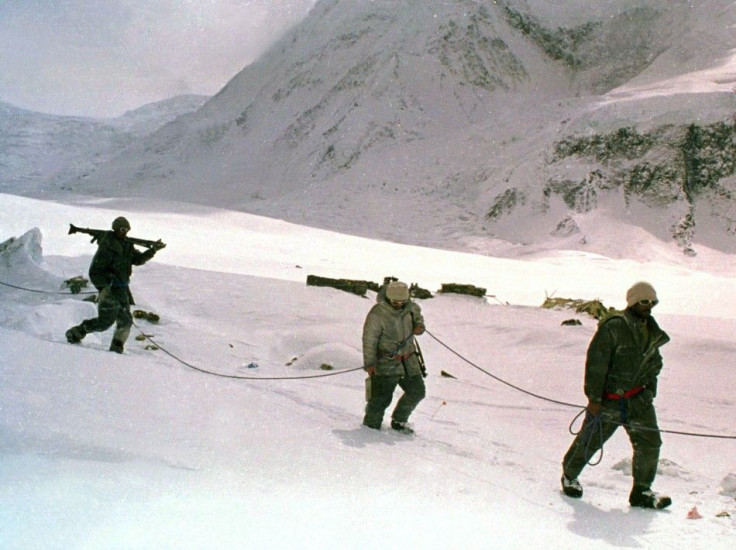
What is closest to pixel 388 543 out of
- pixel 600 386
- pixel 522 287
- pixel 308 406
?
pixel 600 386

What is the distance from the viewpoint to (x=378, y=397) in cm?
595

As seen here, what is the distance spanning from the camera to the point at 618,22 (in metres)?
69.0

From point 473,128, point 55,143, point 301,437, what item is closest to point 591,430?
point 301,437

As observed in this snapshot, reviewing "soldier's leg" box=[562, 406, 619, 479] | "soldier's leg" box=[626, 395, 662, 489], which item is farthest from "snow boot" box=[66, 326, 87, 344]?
"soldier's leg" box=[626, 395, 662, 489]

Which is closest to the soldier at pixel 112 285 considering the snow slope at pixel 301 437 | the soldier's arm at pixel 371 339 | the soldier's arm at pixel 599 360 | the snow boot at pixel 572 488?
the snow slope at pixel 301 437

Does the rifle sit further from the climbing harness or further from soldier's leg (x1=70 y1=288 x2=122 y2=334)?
the climbing harness

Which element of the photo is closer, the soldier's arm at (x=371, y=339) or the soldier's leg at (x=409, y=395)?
the soldier's arm at (x=371, y=339)

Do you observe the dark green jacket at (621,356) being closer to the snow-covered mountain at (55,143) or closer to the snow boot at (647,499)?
the snow boot at (647,499)

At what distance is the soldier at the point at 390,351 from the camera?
5914mm

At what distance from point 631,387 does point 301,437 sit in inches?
98.1

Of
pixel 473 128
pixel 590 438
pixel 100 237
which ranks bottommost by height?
pixel 590 438

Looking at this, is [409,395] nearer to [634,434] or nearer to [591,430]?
[591,430]

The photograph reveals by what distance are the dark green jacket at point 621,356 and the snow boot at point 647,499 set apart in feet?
2.32

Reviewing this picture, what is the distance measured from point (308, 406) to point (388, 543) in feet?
11.1
